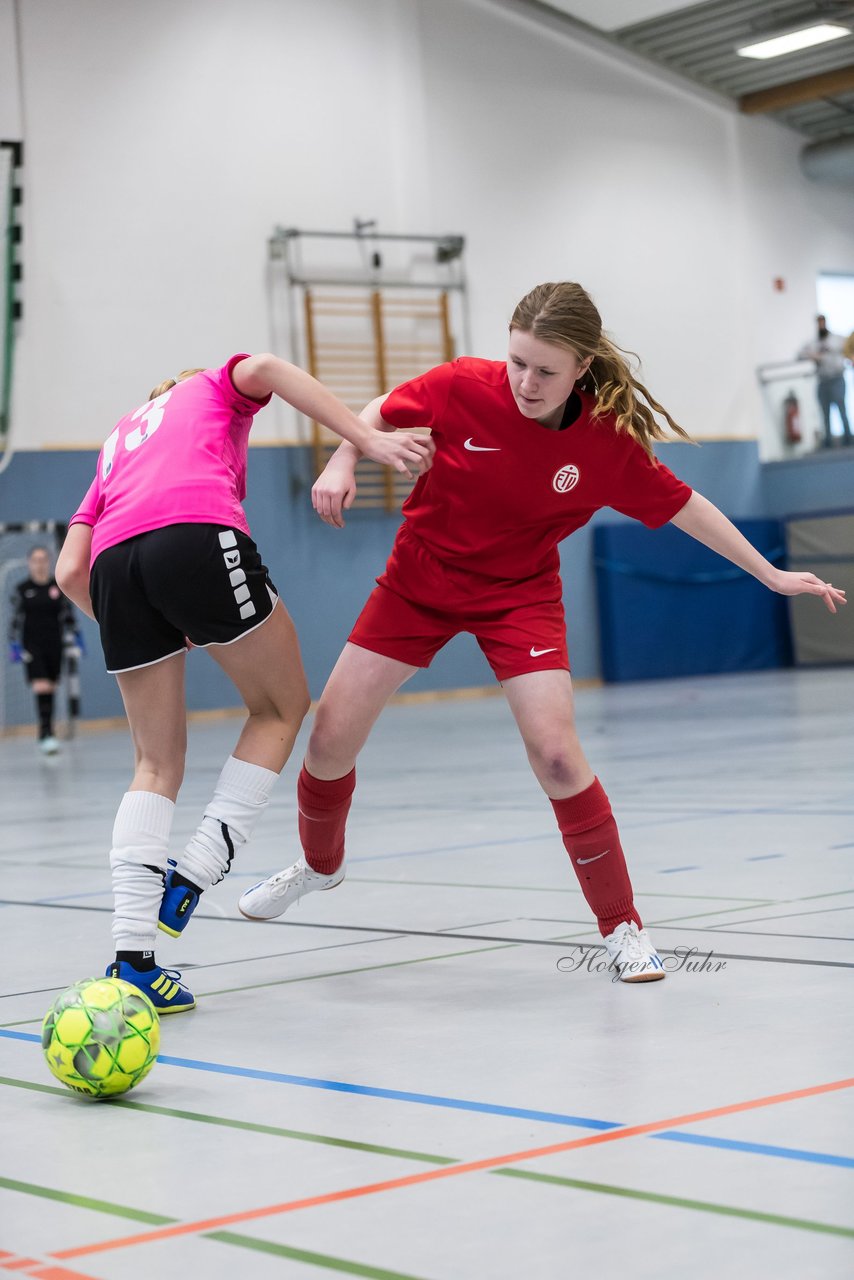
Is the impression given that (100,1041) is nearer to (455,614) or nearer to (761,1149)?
(761,1149)

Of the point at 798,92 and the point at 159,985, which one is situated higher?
the point at 798,92

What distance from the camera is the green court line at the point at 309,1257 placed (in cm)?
174

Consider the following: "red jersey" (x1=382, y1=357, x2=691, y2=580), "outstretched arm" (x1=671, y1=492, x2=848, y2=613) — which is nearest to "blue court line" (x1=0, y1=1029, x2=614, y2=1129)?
"red jersey" (x1=382, y1=357, x2=691, y2=580)

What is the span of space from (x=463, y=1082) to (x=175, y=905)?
0.92 meters

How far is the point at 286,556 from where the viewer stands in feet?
60.1

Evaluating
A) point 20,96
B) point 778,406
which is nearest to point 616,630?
point 778,406

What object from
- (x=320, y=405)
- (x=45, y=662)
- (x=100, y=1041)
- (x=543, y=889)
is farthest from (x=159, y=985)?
(x=45, y=662)

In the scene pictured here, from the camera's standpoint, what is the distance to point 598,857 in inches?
137

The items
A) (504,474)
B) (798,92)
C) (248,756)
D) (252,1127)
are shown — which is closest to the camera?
(252,1127)

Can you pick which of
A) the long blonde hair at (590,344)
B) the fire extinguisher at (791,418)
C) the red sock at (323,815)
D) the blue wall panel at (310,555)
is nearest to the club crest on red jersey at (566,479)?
the long blonde hair at (590,344)

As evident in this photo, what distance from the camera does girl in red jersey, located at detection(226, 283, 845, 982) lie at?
3434 millimetres

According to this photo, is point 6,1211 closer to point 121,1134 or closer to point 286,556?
point 121,1134

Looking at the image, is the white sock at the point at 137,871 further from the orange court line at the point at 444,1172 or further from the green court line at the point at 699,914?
the green court line at the point at 699,914

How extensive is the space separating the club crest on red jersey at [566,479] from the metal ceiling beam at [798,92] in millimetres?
18780
